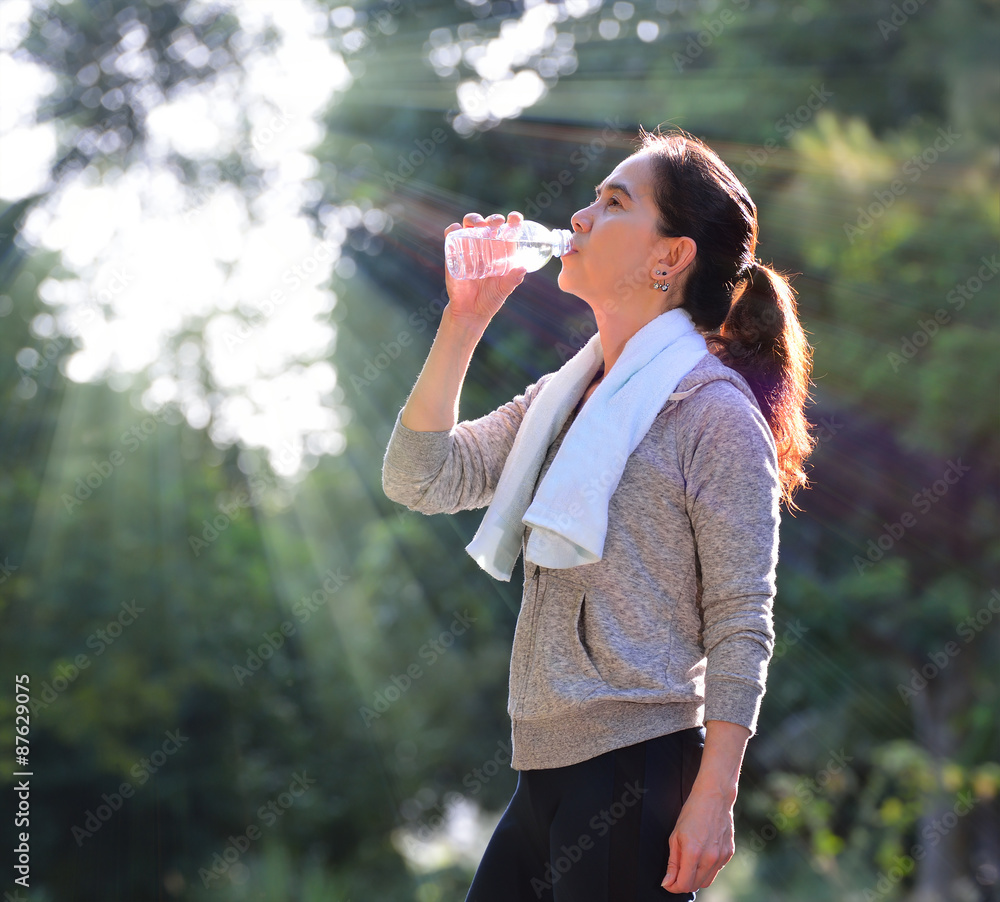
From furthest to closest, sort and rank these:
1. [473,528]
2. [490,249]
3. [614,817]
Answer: [473,528], [490,249], [614,817]

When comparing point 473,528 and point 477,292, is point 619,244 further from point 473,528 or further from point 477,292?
point 473,528

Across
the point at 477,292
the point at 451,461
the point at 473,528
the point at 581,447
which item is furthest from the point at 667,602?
the point at 473,528

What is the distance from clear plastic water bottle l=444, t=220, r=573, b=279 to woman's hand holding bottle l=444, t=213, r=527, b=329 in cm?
1

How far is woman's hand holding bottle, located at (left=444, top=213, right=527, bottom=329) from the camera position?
4.95 ft

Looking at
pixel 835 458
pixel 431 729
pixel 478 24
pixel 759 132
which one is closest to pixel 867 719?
pixel 835 458

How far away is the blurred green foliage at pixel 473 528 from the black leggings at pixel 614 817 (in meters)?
4.91

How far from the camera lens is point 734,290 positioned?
4.92ft

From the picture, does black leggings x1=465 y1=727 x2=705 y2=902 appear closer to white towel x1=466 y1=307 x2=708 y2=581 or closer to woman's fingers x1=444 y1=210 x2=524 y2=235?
white towel x1=466 y1=307 x2=708 y2=581

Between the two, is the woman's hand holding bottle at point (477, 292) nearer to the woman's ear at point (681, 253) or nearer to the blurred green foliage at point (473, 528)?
the woman's ear at point (681, 253)

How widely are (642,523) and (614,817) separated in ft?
1.20

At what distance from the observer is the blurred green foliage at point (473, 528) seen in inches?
232

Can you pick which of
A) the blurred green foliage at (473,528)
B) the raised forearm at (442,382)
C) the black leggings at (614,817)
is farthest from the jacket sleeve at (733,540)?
the blurred green foliage at (473,528)

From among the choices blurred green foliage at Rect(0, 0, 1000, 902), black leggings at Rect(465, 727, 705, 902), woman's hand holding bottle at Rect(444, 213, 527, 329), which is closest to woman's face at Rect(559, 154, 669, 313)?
woman's hand holding bottle at Rect(444, 213, 527, 329)

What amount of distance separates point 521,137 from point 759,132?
1666 millimetres
